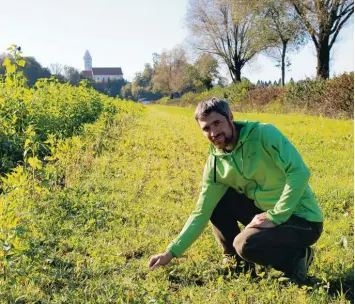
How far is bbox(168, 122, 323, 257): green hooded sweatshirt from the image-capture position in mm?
2625

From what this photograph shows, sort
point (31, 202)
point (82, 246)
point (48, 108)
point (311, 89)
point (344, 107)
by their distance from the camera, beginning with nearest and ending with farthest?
point (82, 246), point (31, 202), point (48, 108), point (344, 107), point (311, 89)

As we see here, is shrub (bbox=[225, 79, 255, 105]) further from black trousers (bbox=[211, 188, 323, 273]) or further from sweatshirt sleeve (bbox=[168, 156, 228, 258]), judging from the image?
black trousers (bbox=[211, 188, 323, 273])

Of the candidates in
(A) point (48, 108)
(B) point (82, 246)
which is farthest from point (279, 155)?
(A) point (48, 108)

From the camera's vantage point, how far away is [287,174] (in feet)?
8.68

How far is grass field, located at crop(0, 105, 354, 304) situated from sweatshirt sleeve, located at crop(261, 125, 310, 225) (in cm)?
51

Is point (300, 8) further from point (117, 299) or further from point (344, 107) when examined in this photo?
point (117, 299)

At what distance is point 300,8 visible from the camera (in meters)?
23.6

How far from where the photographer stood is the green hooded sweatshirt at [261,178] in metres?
2.62

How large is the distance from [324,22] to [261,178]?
2134 centimetres

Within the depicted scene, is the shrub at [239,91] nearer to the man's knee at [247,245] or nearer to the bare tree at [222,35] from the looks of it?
the bare tree at [222,35]

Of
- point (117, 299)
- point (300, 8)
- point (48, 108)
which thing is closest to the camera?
point (117, 299)

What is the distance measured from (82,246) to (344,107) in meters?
13.5

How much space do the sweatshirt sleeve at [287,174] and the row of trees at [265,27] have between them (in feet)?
61.3

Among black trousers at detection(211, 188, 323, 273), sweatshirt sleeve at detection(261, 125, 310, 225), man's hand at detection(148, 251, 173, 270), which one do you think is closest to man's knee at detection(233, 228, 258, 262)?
black trousers at detection(211, 188, 323, 273)
